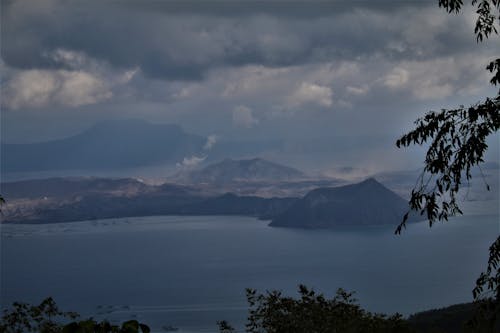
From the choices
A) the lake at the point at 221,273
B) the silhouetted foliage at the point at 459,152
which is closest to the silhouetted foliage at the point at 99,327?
the silhouetted foliage at the point at 459,152

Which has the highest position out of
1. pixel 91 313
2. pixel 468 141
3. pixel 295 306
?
pixel 468 141

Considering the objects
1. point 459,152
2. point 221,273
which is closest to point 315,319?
point 459,152

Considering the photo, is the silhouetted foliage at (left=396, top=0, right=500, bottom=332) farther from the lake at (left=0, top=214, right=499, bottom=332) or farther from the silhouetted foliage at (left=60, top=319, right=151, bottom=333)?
the lake at (left=0, top=214, right=499, bottom=332)

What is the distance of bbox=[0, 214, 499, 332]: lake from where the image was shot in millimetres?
97688

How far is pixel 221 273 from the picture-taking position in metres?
128

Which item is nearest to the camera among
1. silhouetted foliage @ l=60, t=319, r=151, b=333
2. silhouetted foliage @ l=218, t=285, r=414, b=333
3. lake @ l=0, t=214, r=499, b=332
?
silhouetted foliage @ l=60, t=319, r=151, b=333

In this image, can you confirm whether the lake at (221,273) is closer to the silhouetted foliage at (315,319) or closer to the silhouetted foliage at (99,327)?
the silhouetted foliage at (315,319)

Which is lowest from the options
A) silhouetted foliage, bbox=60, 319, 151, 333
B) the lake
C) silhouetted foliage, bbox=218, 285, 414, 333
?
the lake

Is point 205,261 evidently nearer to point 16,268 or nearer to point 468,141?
point 16,268

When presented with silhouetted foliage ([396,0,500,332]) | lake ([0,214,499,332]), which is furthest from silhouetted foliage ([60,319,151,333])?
lake ([0,214,499,332])

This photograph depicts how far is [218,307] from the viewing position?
94500 millimetres

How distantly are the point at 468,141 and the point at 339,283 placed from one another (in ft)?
350

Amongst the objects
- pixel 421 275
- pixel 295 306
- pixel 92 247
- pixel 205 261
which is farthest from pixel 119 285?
pixel 295 306

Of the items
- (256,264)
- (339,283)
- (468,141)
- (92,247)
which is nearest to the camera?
(468,141)
